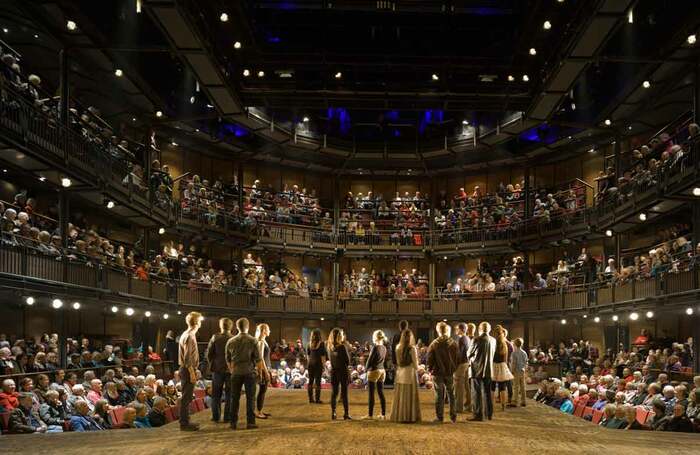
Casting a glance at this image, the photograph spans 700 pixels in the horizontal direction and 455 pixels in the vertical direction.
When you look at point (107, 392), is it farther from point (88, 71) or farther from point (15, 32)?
point (88, 71)

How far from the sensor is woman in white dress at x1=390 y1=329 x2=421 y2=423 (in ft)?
43.4

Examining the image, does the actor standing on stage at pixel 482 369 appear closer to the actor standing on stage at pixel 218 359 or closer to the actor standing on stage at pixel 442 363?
the actor standing on stage at pixel 442 363

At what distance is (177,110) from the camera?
28781mm

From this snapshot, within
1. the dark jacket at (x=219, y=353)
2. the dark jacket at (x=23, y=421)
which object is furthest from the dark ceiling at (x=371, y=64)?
the dark jacket at (x=23, y=421)

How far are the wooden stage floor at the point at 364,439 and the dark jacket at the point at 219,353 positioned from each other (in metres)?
0.92

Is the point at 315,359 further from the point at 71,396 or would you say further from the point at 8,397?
the point at 8,397

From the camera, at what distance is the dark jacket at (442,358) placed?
13.4m

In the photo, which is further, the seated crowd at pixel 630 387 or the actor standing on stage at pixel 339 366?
the actor standing on stage at pixel 339 366

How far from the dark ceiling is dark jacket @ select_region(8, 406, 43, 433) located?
10.4 meters

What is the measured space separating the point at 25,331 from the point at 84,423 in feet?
36.7

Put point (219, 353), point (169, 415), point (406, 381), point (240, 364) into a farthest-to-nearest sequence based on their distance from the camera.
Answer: point (169, 415)
point (406, 381)
point (219, 353)
point (240, 364)

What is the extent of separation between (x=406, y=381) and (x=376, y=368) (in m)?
0.66

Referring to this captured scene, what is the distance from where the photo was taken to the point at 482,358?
13.7 meters

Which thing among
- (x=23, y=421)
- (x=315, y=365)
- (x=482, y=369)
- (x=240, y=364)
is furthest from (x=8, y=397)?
(x=482, y=369)
